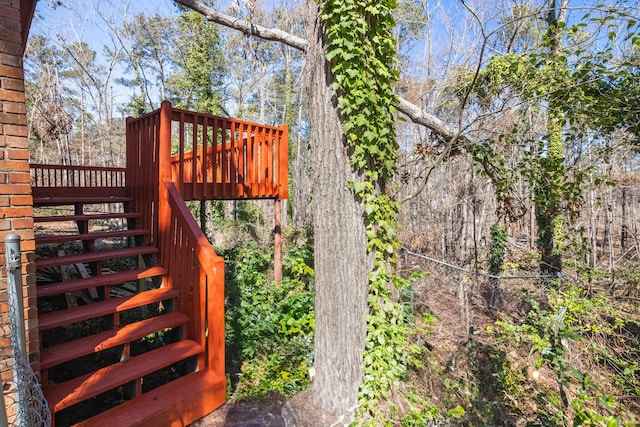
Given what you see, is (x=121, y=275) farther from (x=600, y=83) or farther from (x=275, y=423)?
(x=600, y=83)

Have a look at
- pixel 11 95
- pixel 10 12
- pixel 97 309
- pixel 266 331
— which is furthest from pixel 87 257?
pixel 266 331

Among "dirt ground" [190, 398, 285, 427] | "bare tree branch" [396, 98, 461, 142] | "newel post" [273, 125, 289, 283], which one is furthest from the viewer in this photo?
"newel post" [273, 125, 289, 283]

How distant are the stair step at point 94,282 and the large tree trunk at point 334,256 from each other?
1785 millimetres

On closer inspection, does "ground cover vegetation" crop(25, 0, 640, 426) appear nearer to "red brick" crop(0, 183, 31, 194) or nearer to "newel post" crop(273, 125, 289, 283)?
"newel post" crop(273, 125, 289, 283)

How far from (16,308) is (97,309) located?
3.07ft

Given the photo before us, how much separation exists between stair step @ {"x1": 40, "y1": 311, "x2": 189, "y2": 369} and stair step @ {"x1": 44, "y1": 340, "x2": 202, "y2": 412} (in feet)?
0.56

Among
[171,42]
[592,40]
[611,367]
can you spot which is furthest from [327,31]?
[171,42]

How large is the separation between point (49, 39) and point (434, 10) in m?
16.8

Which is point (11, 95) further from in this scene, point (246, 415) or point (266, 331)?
point (266, 331)

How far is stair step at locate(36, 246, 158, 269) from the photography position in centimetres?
278

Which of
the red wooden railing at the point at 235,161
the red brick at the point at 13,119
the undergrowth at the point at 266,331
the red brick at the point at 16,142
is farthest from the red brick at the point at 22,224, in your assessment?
the undergrowth at the point at 266,331

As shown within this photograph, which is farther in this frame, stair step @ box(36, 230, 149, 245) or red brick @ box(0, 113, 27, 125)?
stair step @ box(36, 230, 149, 245)

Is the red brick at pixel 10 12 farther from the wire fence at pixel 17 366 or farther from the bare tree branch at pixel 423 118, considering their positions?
the bare tree branch at pixel 423 118

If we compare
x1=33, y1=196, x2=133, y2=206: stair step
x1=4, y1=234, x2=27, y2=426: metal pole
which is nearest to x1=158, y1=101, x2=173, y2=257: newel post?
x1=33, y1=196, x2=133, y2=206: stair step
